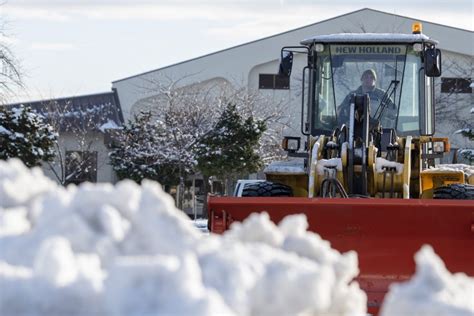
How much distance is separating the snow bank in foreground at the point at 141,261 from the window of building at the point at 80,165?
33.8m

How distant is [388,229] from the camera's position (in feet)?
26.1

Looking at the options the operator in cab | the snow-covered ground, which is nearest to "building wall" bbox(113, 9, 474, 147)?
the operator in cab

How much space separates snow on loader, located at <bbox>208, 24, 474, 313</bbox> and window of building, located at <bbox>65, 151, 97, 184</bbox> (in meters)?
26.8

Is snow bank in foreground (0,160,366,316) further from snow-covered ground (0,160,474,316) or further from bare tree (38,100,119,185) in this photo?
bare tree (38,100,119,185)

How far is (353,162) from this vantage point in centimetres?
920

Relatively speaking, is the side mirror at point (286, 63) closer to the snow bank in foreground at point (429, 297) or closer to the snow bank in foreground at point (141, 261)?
the snow bank in foreground at point (141, 261)

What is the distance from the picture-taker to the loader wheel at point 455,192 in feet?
30.3

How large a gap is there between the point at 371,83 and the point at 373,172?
148 centimetres

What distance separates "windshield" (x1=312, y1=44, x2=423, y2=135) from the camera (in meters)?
10.3

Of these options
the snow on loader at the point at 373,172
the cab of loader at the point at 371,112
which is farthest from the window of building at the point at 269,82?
the cab of loader at the point at 371,112

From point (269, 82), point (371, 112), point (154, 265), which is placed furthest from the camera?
point (269, 82)

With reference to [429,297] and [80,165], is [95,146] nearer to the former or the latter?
[80,165]

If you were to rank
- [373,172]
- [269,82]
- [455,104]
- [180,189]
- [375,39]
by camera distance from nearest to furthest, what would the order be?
[373,172]
[375,39]
[180,189]
[455,104]
[269,82]

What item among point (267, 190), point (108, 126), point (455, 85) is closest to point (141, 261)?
point (267, 190)
